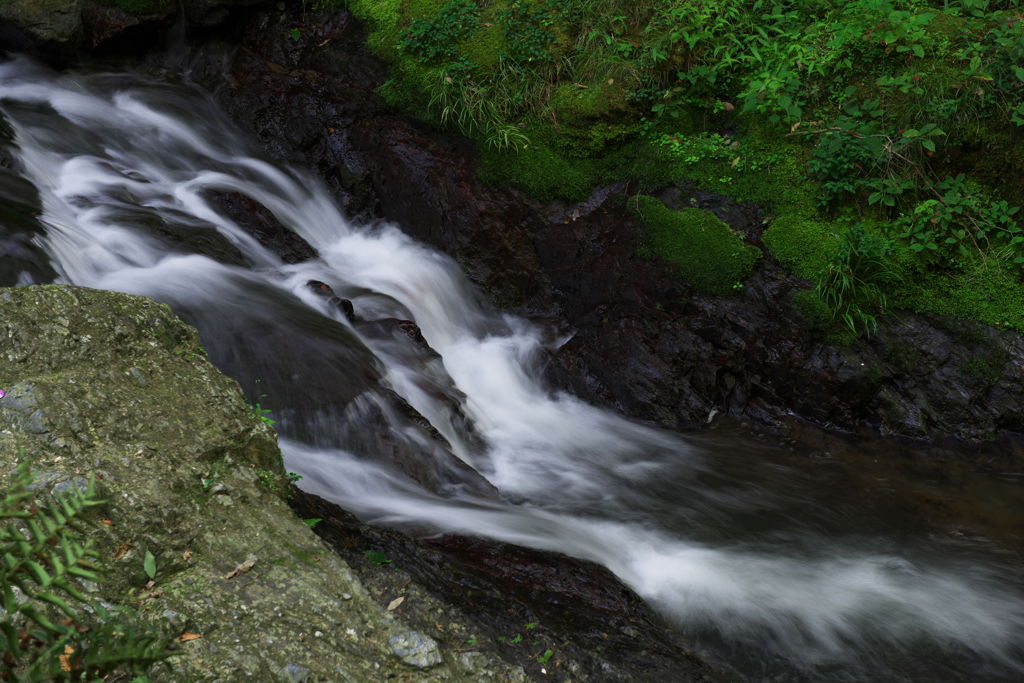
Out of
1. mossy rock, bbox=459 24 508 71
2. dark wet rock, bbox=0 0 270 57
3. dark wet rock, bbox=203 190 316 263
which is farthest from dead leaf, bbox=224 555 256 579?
dark wet rock, bbox=0 0 270 57

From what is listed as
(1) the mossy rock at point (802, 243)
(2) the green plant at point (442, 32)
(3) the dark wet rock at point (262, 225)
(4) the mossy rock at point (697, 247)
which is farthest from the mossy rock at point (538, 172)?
(3) the dark wet rock at point (262, 225)

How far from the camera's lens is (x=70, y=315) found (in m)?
3.12

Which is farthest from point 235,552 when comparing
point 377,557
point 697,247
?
point 697,247

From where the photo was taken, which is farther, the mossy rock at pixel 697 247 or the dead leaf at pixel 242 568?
the mossy rock at pixel 697 247

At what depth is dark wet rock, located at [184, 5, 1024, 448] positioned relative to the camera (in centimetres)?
573

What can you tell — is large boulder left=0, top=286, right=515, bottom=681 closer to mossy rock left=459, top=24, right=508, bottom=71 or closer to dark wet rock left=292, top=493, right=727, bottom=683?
dark wet rock left=292, top=493, right=727, bottom=683

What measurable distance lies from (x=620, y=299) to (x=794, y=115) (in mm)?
2021

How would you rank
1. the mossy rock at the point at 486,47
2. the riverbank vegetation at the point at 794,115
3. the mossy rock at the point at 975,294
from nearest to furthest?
the mossy rock at the point at 975,294, the riverbank vegetation at the point at 794,115, the mossy rock at the point at 486,47

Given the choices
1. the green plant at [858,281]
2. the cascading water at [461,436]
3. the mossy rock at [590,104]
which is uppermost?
the mossy rock at [590,104]

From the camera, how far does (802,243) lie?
606 centimetres

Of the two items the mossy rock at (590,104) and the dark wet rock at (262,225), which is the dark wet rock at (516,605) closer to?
the dark wet rock at (262,225)

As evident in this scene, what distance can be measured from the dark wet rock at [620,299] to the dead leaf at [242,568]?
4080 millimetres

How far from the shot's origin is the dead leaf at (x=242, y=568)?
7.93 ft

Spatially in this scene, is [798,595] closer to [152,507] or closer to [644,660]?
[644,660]
